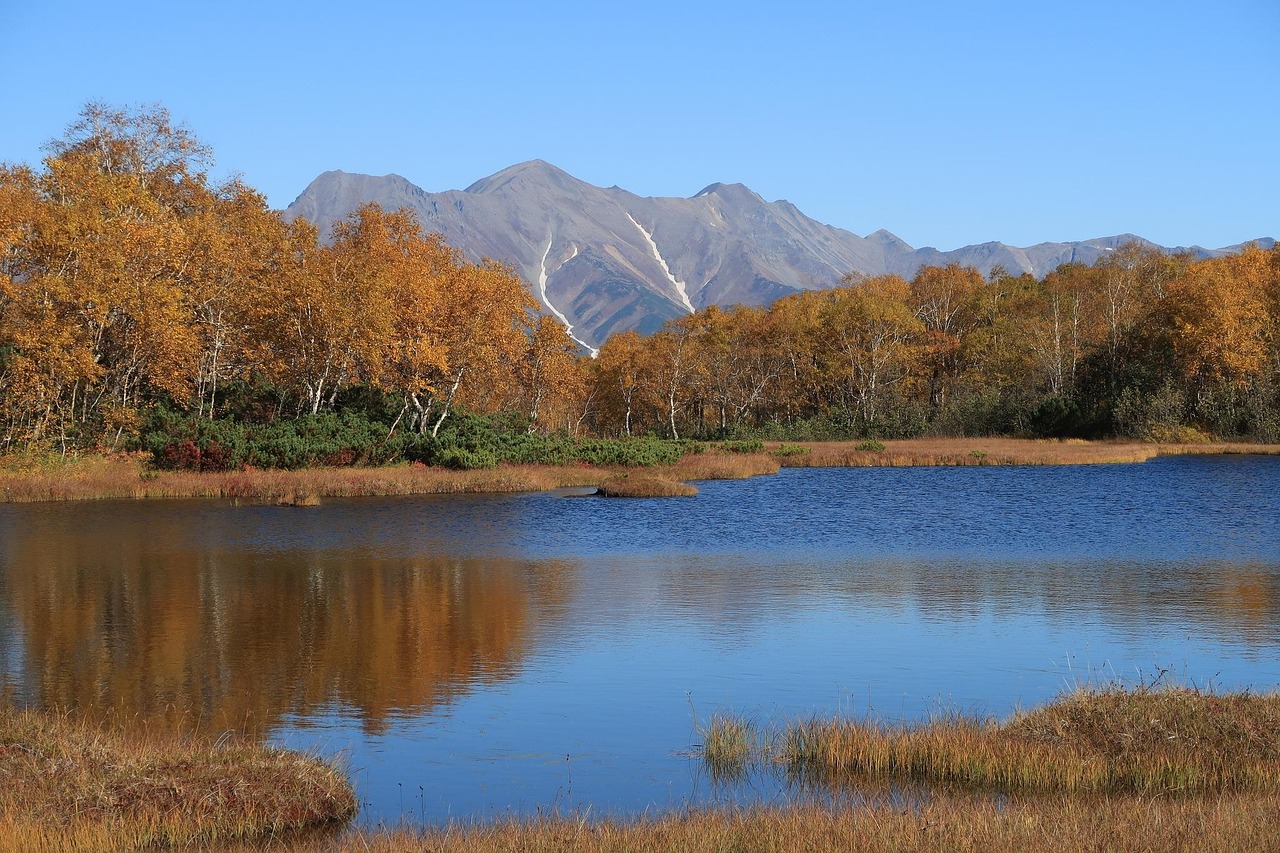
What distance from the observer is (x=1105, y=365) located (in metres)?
83.1

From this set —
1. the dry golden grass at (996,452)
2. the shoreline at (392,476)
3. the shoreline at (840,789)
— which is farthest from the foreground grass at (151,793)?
the dry golden grass at (996,452)

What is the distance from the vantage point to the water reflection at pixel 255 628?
51.0 ft

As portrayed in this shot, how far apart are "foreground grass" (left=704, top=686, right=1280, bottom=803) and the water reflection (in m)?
5.44

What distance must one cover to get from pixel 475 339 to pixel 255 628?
3463 centimetres

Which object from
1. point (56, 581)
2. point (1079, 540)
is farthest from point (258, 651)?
point (1079, 540)

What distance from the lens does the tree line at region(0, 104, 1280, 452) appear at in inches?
1825

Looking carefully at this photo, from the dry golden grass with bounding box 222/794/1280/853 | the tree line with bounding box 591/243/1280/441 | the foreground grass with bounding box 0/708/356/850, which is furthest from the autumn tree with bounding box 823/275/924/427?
the foreground grass with bounding box 0/708/356/850

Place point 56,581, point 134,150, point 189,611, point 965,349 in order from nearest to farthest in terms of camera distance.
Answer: point 189,611, point 56,581, point 134,150, point 965,349

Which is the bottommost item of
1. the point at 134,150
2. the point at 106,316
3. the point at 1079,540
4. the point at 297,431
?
the point at 1079,540

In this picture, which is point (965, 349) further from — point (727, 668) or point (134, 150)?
point (727, 668)

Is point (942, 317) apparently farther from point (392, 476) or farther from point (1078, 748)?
point (1078, 748)

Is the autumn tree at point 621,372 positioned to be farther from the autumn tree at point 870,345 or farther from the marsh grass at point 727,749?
the marsh grass at point 727,749

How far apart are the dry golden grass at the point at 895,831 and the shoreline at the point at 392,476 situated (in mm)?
34491

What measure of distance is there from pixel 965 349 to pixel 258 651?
81020 millimetres
